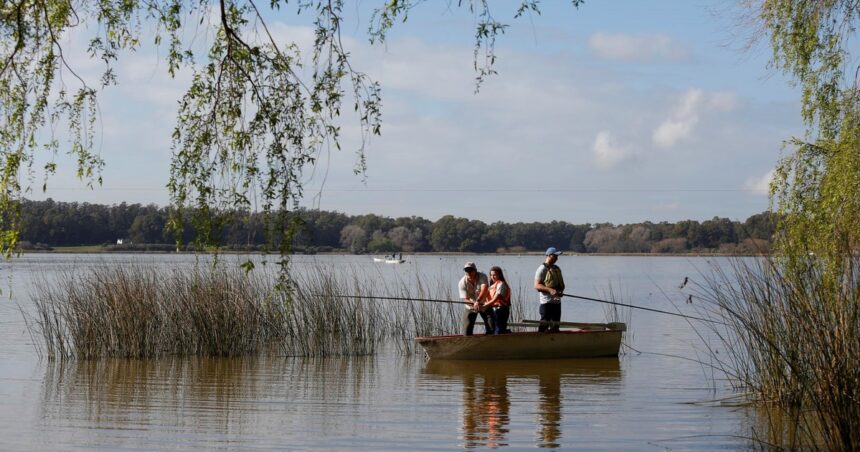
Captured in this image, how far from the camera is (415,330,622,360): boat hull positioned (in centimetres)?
1591

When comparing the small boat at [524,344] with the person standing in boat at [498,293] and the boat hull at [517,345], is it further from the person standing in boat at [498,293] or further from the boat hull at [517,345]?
the person standing in boat at [498,293]

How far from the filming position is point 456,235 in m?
82.4

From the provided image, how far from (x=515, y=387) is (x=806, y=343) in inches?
240

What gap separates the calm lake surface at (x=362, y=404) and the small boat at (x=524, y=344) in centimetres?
18

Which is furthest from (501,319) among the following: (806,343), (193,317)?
(806,343)

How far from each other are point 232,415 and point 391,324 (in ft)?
25.4

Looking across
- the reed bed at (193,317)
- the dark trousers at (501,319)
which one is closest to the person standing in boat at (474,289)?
the dark trousers at (501,319)

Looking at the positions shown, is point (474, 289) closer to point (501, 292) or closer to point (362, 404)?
point (501, 292)

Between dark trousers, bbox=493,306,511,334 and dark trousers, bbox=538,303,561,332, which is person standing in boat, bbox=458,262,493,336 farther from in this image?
dark trousers, bbox=538,303,561,332

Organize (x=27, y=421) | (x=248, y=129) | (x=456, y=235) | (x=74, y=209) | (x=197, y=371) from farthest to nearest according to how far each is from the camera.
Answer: (x=456, y=235)
(x=74, y=209)
(x=197, y=371)
(x=27, y=421)
(x=248, y=129)

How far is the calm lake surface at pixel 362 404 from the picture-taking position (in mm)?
9656

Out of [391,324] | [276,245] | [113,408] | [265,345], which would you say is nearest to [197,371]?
[265,345]

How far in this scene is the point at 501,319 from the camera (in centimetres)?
1591

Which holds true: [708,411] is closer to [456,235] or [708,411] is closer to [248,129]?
[248,129]
